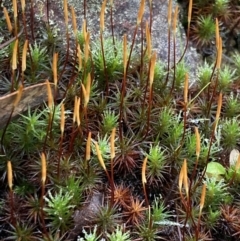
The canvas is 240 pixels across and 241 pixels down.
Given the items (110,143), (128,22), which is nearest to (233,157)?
(110,143)

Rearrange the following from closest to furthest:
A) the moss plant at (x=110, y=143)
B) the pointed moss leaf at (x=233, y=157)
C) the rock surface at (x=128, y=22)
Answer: the moss plant at (x=110, y=143)
the pointed moss leaf at (x=233, y=157)
the rock surface at (x=128, y=22)

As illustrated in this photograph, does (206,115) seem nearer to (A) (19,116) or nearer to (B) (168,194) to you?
(B) (168,194)

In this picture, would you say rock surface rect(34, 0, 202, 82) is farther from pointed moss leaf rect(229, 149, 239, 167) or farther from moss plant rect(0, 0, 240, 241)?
pointed moss leaf rect(229, 149, 239, 167)

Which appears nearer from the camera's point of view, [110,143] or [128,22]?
[110,143]

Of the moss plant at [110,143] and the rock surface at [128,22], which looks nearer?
the moss plant at [110,143]

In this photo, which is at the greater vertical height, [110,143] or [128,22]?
[128,22]

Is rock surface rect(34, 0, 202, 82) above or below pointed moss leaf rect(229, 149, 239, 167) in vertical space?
above

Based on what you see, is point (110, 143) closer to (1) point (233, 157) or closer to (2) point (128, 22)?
(1) point (233, 157)

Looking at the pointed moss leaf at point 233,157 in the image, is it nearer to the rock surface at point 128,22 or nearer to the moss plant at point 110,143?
the moss plant at point 110,143

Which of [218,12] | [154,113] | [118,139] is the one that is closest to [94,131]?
[118,139]

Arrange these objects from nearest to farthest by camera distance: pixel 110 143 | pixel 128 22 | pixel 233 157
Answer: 1. pixel 110 143
2. pixel 233 157
3. pixel 128 22

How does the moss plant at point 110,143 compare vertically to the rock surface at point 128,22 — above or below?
below

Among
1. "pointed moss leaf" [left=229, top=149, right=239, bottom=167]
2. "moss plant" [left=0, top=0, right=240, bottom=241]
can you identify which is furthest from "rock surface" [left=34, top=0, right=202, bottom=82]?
"pointed moss leaf" [left=229, top=149, right=239, bottom=167]

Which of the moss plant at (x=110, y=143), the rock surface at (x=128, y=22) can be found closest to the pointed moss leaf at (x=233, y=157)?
the moss plant at (x=110, y=143)
